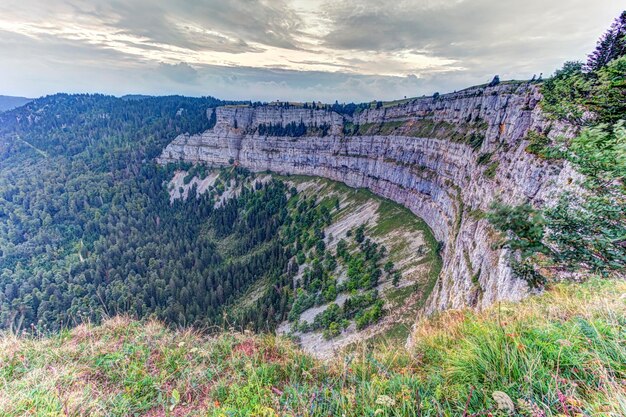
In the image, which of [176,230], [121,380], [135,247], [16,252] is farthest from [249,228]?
[121,380]

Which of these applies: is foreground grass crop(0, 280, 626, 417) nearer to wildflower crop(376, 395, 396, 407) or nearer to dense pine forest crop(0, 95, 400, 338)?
wildflower crop(376, 395, 396, 407)

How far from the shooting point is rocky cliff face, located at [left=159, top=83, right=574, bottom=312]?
2816 centimetres

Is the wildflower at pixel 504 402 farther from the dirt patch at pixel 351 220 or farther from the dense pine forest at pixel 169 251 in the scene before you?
the dirt patch at pixel 351 220

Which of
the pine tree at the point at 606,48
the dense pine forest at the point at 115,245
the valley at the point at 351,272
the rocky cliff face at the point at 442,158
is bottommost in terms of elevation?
the dense pine forest at the point at 115,245

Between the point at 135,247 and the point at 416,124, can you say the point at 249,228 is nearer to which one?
the point at 135,247

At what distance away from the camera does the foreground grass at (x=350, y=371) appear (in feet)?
14.4

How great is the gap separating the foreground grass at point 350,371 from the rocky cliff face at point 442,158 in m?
5.63

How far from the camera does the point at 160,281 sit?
94875mm

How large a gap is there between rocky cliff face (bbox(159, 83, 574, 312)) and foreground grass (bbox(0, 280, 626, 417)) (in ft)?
18.5

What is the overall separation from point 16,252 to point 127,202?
5460 cm

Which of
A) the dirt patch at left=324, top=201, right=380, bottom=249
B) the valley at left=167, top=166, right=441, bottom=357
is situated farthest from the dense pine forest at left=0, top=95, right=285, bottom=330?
the dirt patch at left=324, top=201, right=380, bottom=249

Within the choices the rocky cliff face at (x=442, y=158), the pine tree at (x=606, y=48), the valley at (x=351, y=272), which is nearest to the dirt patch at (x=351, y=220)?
the valley at (x=351, y=272)

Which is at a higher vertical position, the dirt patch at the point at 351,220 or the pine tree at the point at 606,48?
the pine tree at the point at 606,48

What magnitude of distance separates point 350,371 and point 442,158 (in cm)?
8334
